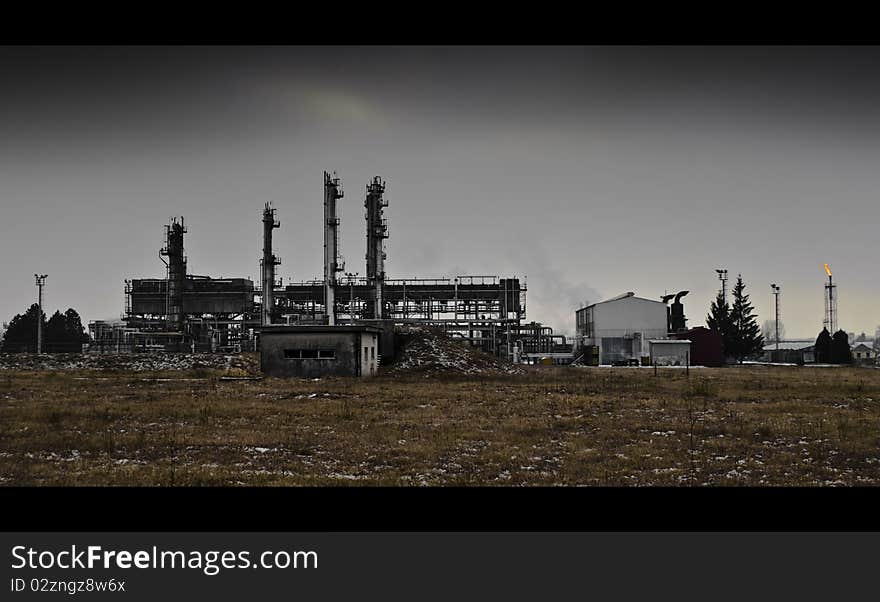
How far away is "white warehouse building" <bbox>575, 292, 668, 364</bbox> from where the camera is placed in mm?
51969

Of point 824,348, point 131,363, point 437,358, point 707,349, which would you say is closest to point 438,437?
point 437,358

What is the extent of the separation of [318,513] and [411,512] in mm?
724

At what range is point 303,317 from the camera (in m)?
56.6

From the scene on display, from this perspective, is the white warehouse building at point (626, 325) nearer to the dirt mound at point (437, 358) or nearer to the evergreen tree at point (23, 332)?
the dirt mound at point (437, 358)

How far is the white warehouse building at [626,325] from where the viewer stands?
52.0 meters

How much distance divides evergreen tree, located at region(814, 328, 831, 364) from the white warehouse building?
1349 cm

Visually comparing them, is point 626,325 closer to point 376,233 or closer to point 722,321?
point 722,321

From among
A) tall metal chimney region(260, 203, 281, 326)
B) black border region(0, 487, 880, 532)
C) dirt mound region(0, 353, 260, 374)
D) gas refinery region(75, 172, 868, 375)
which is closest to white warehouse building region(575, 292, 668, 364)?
gas refinery region(75, 172, 868, 375)

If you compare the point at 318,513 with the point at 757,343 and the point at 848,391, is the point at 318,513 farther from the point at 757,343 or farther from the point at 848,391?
the point at 757,343

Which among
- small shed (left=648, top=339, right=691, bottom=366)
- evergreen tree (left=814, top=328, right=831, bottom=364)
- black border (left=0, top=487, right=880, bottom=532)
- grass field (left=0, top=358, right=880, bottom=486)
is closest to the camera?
black border (left=0, top=487, right=880, bottom=532)

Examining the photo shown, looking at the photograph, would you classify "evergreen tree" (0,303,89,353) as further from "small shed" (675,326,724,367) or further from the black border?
the black border

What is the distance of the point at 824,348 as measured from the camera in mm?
54469

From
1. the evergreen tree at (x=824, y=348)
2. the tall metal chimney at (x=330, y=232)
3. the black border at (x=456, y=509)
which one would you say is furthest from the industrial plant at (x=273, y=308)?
the black border at (x=456, y=509)
